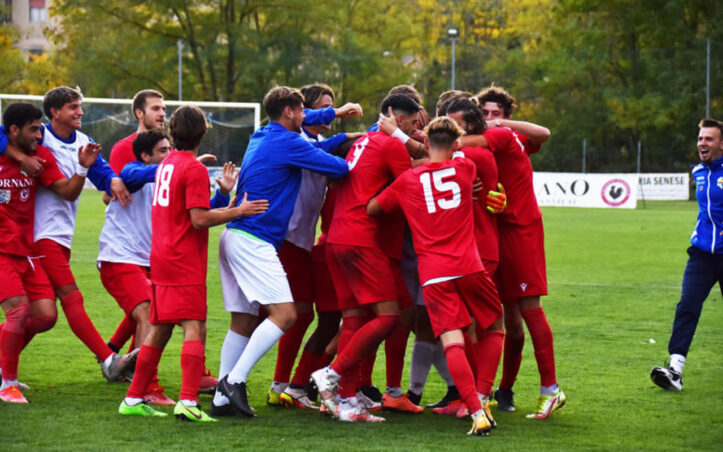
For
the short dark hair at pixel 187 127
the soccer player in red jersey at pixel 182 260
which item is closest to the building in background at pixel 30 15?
the short dark hair at pixel 187 127

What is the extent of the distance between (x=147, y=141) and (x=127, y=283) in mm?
1010

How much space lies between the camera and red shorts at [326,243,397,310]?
605cm

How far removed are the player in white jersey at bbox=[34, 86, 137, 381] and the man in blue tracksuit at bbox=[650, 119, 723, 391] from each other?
4135 millimetres

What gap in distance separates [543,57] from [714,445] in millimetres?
50516

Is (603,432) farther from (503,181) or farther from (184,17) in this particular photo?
(184,17)

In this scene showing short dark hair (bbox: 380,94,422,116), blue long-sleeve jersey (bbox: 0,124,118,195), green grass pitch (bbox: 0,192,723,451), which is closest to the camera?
green grass pitch (bbox: 0,192,723,451)

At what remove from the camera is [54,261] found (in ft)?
22.3

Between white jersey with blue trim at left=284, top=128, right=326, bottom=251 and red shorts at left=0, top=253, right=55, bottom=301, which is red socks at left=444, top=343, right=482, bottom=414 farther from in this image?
red shorts at left=0, top=253, right=55, bottom=301

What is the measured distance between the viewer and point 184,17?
53.6m

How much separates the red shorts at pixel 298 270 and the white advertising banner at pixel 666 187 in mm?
34392

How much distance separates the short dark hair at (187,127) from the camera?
605 centimetres

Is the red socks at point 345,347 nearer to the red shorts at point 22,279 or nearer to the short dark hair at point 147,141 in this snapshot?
the short dark hair at point 147,141

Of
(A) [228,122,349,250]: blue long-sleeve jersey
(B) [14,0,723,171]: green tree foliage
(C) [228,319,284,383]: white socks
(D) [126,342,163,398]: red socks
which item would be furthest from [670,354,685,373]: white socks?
(B) [14,0,723,171]: green tree foliage

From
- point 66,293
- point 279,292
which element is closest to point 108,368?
point 66,293
